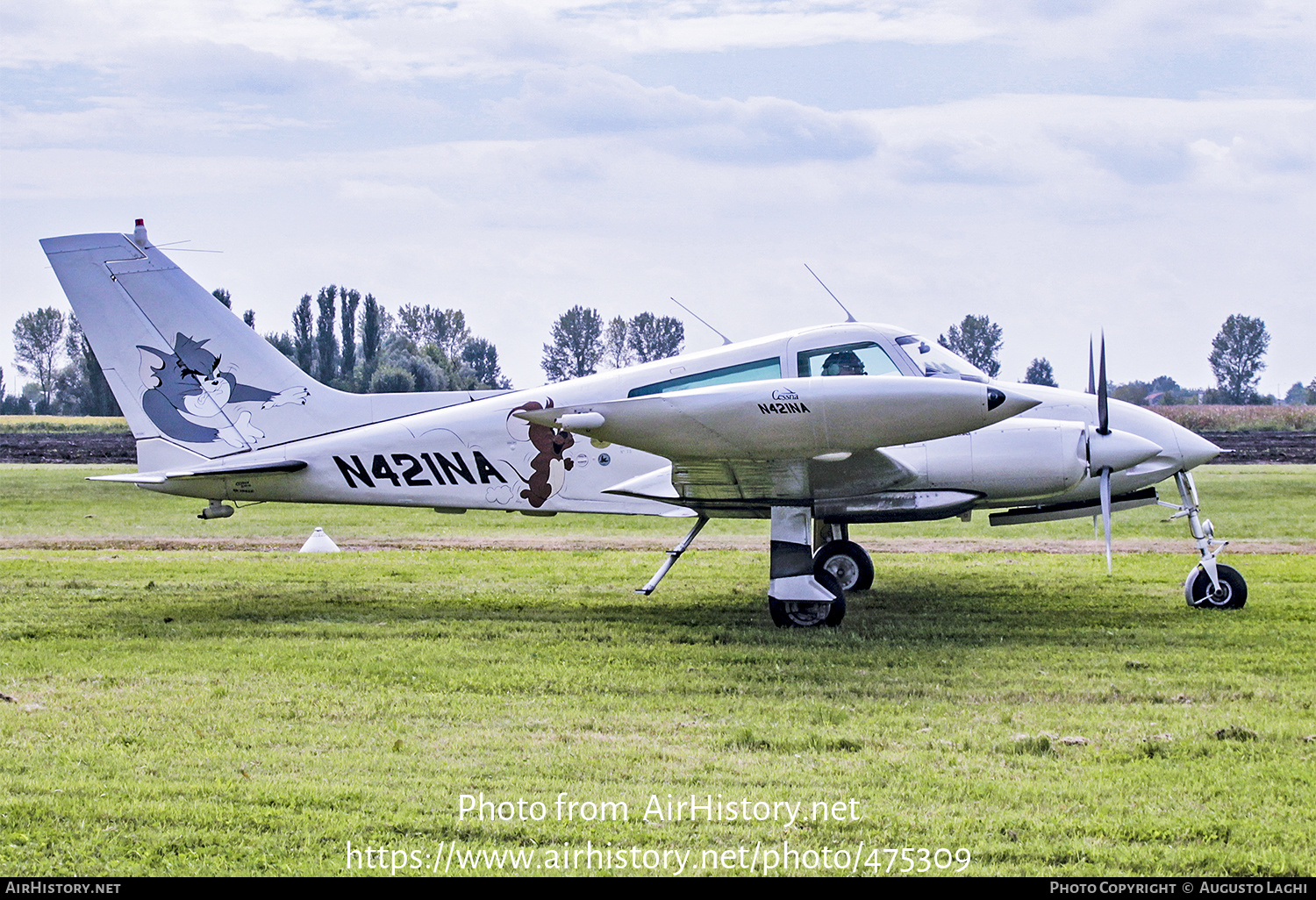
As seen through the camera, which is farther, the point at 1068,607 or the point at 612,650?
the point at 1068,607

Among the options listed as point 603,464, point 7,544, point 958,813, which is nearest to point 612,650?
point 603,464

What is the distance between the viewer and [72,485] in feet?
101

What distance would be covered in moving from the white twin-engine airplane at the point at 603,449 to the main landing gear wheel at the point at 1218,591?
16 millimetres

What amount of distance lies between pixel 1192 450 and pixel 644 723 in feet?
22.6

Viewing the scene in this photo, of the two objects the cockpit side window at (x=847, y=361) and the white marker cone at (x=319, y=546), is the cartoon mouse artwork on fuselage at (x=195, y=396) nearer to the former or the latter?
the white marker cone at (x=319, y=546)

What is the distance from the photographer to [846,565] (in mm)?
12648

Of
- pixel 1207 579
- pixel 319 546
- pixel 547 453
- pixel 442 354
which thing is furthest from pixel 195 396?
pixel 442 354

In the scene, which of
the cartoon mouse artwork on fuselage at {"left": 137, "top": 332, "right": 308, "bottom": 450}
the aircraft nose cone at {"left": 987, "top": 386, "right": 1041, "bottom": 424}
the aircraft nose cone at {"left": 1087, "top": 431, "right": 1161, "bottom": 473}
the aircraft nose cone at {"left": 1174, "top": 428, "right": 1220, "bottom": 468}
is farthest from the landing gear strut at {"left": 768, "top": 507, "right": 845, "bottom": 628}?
the cartoon mouse artwork on fuselage at {"left": 137, "top": 332, "right": 308, "bottom": 450}

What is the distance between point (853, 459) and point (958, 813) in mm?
5754

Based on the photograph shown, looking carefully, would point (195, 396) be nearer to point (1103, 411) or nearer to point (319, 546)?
point (319, 546)

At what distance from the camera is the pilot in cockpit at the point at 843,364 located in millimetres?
10586

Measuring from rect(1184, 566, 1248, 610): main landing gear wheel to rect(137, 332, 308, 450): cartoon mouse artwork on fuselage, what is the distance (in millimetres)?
9102
